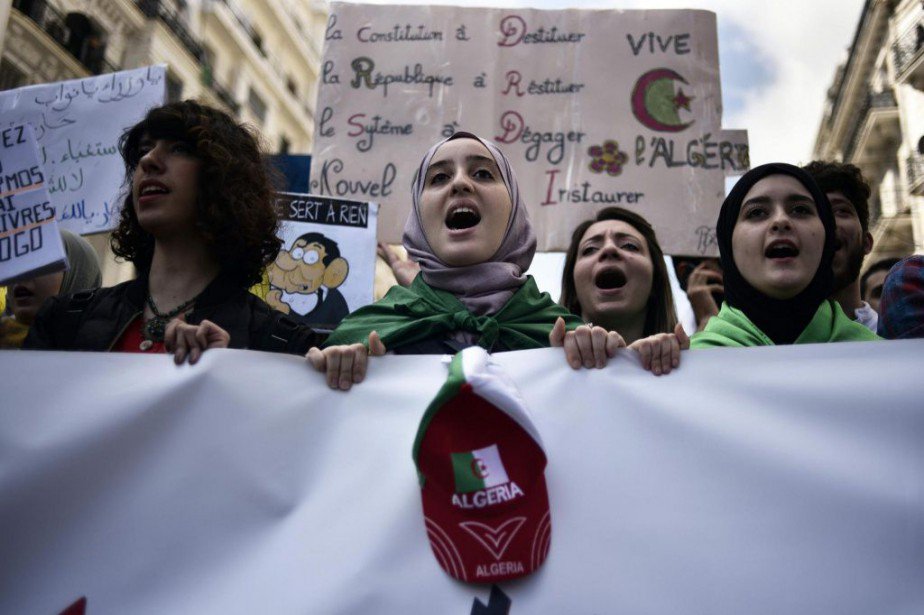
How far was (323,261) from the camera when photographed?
135 inches

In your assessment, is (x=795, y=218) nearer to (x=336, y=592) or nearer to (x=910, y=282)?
(x=910, y=282)

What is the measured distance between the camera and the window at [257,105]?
69.3ft

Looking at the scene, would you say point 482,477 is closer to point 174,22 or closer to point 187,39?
point 174,22

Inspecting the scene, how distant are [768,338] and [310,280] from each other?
197 cm

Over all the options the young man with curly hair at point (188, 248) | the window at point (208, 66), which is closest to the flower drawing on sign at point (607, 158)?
the young man with curly hair at point (188, 248)

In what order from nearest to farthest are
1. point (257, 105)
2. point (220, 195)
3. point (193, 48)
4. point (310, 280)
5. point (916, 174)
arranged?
point (220, 195)
point (310, 280)
point (193, 48)
point (916, 174)
point (257, 105)

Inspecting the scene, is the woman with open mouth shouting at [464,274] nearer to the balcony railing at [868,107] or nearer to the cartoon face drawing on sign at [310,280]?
the cartoon face drawing on sign at [310,280]

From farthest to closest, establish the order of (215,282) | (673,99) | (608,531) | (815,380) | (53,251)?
(673,99)
(215,282)
(53,251)
(815,380)
(608,531)

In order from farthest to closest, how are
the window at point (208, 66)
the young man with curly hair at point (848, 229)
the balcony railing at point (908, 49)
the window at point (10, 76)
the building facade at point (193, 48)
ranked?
1. the balcony railing at point (908, 49)
2. the window at point (208, 66)
3. the building facade at point (193, 48)
4. the window at point (10, 76)
5. the young man with curly hair at point (848, 229)

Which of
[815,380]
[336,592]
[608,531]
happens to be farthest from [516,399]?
[815,380]

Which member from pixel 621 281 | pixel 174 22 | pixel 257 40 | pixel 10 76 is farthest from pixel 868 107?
pixel 621 281

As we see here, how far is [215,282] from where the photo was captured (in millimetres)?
2070

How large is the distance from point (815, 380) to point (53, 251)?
161 cm

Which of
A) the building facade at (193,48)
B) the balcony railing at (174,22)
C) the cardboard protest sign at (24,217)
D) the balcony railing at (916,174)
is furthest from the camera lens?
the balcony railing at (916,174)
